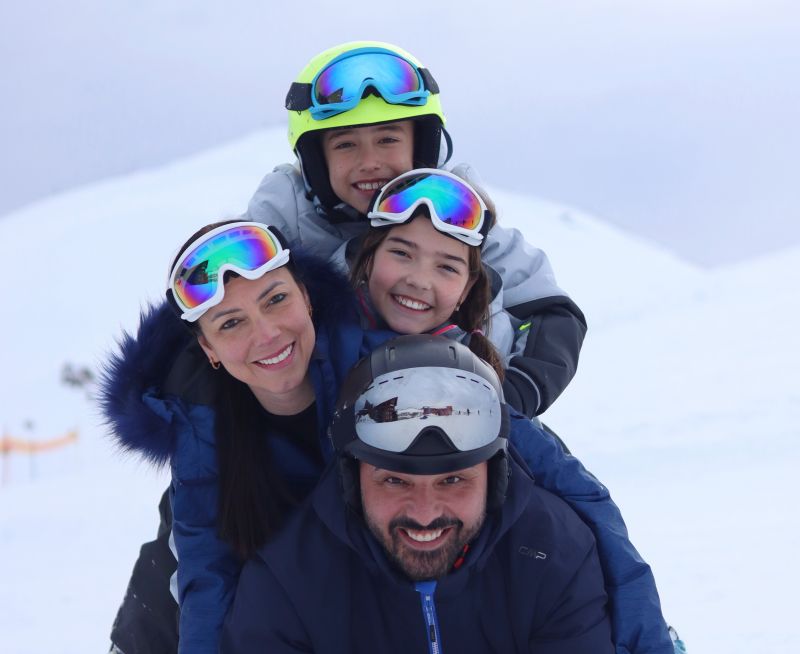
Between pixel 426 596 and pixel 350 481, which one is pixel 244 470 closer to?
pixel 350 481

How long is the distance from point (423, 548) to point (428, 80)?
209cm

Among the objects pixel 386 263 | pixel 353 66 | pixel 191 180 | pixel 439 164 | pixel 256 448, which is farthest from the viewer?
pixel 191 180

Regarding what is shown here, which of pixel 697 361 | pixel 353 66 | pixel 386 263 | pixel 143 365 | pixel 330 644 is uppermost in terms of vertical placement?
pixel 697 361

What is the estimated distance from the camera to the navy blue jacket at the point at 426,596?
2576 millimetres

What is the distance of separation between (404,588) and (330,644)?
26 cm

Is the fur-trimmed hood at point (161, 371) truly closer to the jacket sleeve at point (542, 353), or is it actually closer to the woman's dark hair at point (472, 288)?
the woman's dark hair at point (472, 288)

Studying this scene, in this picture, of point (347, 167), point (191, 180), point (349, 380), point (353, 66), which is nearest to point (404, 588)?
point (349, 380)

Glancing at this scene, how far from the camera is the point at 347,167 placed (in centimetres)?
364

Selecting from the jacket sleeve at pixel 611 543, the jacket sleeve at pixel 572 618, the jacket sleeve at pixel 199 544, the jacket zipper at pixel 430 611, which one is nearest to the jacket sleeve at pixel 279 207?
the jacket sleeve at pixel 199 544

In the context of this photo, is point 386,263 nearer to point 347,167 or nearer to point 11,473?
point 347,167

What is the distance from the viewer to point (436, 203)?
10.6ft

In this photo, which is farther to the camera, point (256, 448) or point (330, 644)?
point (256, 448)

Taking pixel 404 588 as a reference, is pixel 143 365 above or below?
above

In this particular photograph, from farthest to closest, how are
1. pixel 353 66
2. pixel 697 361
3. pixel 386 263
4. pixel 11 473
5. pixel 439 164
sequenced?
pixel 11 473 < pixel 697 361 < pixel 439 164 < pixel 353 66 < pixel 386 263
